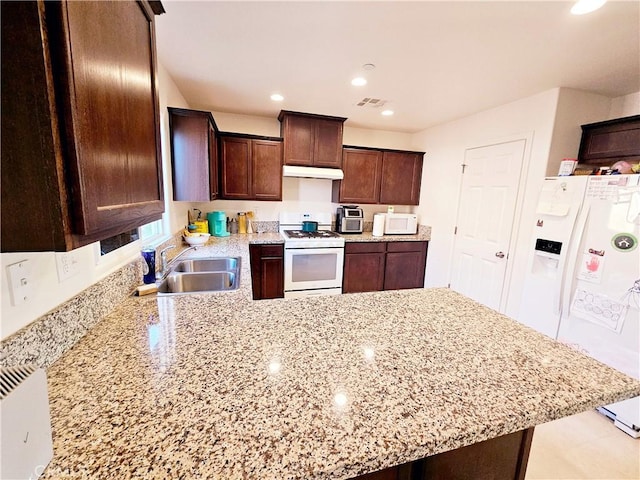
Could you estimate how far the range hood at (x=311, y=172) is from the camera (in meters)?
3.25

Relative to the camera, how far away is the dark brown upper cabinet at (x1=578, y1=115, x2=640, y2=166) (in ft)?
6.73

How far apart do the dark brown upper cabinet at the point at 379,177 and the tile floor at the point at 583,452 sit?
2.87 metres

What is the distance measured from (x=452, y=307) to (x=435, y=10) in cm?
156

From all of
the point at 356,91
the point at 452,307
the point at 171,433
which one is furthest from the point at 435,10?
the point at 171,433

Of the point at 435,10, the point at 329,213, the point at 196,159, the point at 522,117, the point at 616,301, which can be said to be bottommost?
the point at 616,301

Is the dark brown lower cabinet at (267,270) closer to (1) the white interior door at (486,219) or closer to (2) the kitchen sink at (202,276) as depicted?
(2) the kitchen sink at (202,276)

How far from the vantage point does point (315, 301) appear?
52.6 inches

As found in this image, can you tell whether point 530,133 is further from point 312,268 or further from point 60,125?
point 60,125

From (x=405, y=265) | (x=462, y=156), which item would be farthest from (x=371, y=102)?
(x=405, y=265)

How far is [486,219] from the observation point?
9.52 feet

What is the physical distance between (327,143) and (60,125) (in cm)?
312

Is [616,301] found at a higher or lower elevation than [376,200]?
lower

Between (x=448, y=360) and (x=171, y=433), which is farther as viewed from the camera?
(x=448, y=360)

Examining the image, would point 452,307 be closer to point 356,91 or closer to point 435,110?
point 356,91
